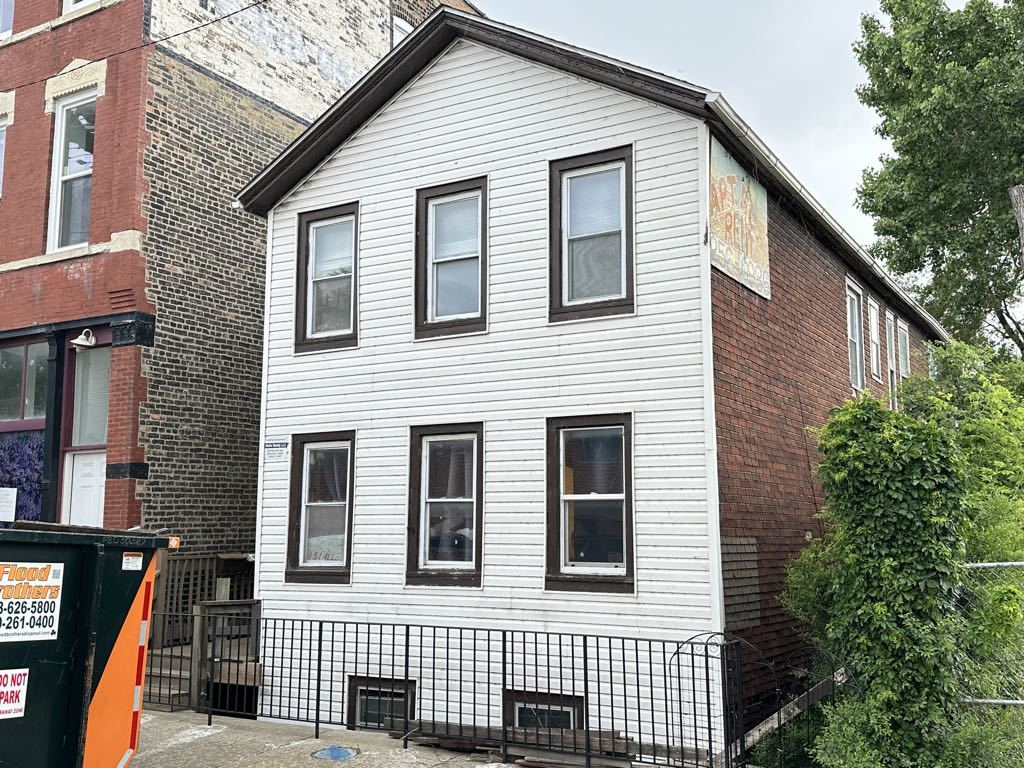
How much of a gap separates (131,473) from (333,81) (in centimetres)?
906

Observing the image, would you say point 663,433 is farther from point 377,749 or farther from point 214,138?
point 214,138

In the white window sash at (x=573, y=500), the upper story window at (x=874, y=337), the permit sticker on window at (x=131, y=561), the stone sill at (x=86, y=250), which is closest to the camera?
the permit sticker on window at (x=131, y=561)

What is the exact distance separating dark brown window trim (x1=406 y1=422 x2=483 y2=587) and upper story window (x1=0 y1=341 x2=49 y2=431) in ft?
23.0

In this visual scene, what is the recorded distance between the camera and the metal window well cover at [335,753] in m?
8.74

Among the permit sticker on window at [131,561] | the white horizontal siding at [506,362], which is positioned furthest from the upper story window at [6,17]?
the permit sticker on window at [131,561]

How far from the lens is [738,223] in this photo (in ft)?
36.9

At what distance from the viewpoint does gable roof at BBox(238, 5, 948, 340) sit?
10.4 m

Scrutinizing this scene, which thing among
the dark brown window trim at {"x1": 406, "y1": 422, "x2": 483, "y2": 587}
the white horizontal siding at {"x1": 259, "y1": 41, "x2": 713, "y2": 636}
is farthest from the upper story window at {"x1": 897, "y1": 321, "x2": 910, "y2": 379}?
the dark brown window trim at {"x1": 406, "y1": 422, "x2": 483, "y2": 587}

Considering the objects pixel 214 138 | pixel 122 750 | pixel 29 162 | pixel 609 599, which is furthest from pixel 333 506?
pixel 29 162

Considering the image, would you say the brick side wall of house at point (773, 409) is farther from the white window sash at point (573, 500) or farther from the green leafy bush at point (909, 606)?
the green leafy bush at point (909, 606)

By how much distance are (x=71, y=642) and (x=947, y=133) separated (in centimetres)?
2060

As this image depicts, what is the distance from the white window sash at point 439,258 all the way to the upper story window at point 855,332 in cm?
745

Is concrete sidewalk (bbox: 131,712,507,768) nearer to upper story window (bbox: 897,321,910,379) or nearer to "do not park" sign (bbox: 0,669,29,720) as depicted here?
"do not park" sign (bbox: 0,669,29,720)

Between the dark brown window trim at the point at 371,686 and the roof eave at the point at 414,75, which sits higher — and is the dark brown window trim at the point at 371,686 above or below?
below
